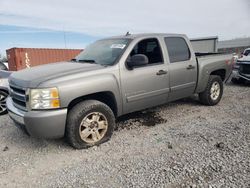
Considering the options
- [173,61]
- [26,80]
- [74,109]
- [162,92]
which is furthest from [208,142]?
[26,80]

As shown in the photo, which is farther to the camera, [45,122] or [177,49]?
[177,49]

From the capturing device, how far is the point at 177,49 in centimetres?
560

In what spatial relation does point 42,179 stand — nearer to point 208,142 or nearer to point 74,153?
point 74,153

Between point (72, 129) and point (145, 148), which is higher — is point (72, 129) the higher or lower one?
the higher one

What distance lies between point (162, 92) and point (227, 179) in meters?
2.34

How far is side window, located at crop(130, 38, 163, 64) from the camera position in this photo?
16.7 feet

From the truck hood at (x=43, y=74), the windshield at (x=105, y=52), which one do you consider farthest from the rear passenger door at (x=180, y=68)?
the truck hood at (x=43, y=74)

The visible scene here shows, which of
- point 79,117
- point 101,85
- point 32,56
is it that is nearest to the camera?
point 79,117

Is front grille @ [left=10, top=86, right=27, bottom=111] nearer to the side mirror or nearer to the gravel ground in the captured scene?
the gravel ground

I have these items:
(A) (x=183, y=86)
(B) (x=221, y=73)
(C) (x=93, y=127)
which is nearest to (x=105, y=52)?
(C) (x=93, y=127)

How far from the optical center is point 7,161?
389 centimetres

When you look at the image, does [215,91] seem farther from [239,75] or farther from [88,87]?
[88,87]

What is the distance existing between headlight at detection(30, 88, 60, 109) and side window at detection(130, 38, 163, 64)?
197cm

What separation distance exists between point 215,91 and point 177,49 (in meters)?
1.79
